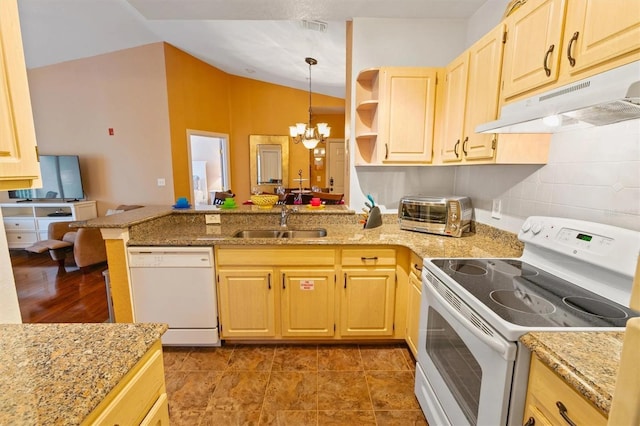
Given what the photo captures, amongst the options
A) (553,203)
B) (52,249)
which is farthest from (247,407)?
(52,249)

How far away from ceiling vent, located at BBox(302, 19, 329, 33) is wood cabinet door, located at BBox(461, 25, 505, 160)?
1.73 metres

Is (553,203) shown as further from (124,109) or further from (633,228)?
(124,109)

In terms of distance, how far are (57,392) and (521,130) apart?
1952 millimetres

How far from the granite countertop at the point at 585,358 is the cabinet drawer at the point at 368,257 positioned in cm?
115

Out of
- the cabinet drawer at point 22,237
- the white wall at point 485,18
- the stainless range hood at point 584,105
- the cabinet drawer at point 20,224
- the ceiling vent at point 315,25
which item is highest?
the ceiling vent at point 315,25

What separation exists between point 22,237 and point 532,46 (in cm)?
644

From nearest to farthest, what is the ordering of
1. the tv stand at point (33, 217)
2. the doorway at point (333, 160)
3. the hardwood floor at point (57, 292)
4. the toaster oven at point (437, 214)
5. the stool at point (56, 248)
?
1. the toaster oven at point (437, 214)
2. the hardwood floor at point (57, 292)
3. the stool at point (56, 248)
4. the tv stand at point (33, 217)
5. the doorway at point (333, 160)

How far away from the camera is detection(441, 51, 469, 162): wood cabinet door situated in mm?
1804

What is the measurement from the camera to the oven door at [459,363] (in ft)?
3.00

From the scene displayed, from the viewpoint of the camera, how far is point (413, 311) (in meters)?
1.88

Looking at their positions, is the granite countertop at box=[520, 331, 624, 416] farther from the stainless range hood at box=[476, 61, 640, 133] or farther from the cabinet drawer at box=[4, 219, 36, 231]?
the cabinet drawer at box=[4, 219, 36, 231]

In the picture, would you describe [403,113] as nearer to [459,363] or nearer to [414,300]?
[414,300]

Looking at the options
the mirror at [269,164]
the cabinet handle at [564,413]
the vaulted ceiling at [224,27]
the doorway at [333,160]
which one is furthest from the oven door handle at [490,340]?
the doorway at [333,160]

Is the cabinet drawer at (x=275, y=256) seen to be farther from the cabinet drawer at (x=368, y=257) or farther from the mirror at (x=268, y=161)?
the mirror at (x=268, y=161)
